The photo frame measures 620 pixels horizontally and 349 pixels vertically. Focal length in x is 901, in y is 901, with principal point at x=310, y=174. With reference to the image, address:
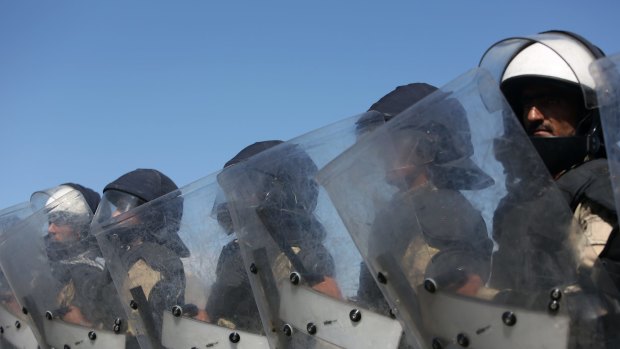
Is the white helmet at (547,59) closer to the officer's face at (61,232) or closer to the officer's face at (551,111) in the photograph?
the officer's face at (551,111)

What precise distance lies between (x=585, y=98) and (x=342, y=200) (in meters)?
0.95

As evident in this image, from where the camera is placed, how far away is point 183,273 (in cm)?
424

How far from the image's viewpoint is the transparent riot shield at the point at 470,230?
8.58 feet

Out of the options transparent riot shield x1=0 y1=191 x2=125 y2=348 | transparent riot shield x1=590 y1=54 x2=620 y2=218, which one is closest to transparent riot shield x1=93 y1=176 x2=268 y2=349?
transparent riot shield x1=0 y1=191 x2=125 y2=348

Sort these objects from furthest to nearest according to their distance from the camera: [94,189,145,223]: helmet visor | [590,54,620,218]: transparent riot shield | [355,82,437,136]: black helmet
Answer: [94,189,145,223]: helmet visor
[355,82,437,136]: black helmet
[590,54,620,218]: transparent riot shield

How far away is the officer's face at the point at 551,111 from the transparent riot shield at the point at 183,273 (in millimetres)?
1503

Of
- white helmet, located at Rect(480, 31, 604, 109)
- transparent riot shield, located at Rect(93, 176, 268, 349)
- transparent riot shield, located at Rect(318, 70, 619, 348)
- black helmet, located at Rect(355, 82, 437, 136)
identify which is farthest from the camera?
black helmet, located at Rect(355, 82, 437, 136)

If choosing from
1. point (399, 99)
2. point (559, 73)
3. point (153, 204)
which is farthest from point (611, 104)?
point (153, 204)

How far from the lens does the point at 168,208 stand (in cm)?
437

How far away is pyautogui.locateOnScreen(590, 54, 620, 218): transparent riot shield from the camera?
2496 millimetres

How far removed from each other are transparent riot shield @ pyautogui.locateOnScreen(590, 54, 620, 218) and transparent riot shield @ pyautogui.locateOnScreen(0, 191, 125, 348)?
118 inches

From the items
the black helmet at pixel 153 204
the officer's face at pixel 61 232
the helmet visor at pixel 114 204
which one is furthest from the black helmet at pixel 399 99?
the officer's face at pixel 61 232

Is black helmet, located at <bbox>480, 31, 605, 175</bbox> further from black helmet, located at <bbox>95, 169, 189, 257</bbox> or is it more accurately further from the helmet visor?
the helmet visor

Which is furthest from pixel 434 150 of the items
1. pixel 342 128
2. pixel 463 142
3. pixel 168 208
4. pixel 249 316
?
pixel 168 208
